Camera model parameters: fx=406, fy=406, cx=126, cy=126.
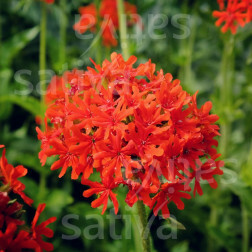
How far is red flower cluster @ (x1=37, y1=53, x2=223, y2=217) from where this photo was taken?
35.3 inches

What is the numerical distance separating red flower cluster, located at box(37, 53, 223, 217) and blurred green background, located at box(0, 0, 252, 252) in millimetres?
398

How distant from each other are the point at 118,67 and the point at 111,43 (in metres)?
1.32

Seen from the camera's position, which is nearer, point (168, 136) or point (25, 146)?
point (168, 136)

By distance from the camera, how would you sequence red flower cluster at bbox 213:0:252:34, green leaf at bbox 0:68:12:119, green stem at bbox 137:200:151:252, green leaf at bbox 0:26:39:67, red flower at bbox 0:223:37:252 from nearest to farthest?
red flower at bbox 0:223:37:252 < green stem at bbox 137:200:151:252 < red flower cluster at bbox 213:0:252:34 < green leaf at bbox 0:68:12:119 < green leaf at bbox 0:26:39:67

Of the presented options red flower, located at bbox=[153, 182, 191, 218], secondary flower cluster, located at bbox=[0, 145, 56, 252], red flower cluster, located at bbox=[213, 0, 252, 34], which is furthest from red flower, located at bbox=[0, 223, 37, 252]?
red flower cluster, located at bbox=[213, 0, 252, 34]

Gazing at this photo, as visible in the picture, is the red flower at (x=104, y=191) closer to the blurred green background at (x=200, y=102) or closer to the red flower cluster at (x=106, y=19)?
the blurred green background at (x=200, y=102)

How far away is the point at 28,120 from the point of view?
2502 mm

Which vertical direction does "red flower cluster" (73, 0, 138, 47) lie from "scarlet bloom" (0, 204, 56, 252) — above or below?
above

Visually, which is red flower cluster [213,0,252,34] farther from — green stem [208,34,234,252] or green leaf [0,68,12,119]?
green leaf [0,68,12,119]

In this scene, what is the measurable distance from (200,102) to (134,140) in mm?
2013

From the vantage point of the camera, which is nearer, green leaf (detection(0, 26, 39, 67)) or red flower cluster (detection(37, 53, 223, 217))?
red flower cluster (detection(37, 53, 223, 217))

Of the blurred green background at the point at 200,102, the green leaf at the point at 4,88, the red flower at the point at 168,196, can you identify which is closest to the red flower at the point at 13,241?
the red flower at the point at 168,196

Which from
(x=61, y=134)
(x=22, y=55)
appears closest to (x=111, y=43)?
(x=22, y=55)

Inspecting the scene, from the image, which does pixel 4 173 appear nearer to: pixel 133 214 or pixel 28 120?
pixel 133 214
